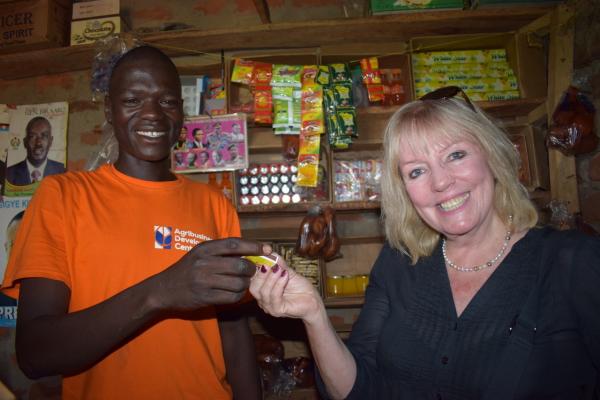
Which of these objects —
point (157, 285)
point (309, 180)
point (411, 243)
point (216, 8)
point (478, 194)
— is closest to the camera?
point (157, 285)

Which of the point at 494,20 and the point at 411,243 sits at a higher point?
the point at 494,20

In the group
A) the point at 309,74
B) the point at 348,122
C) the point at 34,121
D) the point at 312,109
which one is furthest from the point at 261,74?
the point at 34,121

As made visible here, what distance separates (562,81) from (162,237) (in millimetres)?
2675

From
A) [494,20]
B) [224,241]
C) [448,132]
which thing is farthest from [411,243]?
[494,20]

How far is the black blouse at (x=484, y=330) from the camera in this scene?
1056 millimetres

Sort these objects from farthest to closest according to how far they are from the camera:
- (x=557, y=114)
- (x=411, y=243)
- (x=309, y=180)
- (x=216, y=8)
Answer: (x=216, y=8) → (x=309, y=180) → (x=557, y=114) → (x=411, y=243)

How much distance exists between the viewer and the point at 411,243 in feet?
4.88

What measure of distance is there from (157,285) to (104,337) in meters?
0.21

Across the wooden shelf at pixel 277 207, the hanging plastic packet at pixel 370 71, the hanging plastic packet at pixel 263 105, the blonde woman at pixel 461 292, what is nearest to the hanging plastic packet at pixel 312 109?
the hanging plastic packet at pixel 263 105

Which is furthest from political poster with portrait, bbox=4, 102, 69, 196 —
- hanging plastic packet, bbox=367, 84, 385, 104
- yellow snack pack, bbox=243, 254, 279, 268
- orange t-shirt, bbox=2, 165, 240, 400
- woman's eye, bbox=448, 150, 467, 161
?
woman's eye, bbox=448, 150, 467, 161

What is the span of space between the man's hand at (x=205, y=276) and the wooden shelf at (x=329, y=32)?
2.07 metres

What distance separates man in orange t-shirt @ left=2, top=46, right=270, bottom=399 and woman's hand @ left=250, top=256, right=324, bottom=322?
12 cm

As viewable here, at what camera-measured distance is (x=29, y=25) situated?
284 cm

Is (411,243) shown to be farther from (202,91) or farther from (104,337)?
(202,91)
